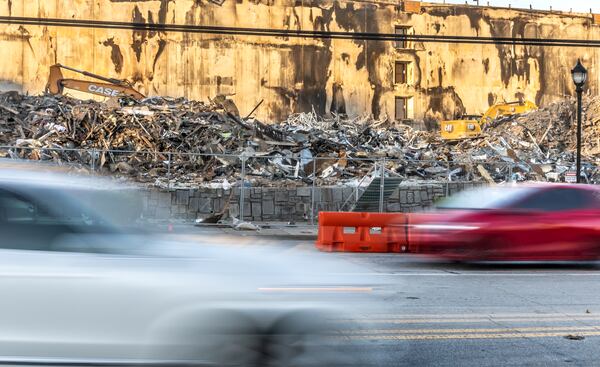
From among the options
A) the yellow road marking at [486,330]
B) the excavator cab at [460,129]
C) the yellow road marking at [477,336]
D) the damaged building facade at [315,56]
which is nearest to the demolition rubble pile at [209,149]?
the excavator cab at [460,129]

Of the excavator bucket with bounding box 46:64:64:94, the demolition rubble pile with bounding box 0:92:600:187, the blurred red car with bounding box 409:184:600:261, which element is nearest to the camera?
the blurred red car with bounding box 409:184:600:261

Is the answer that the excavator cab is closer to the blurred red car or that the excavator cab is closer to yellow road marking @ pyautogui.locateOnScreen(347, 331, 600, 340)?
the blurred red car

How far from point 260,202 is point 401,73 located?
37.0m

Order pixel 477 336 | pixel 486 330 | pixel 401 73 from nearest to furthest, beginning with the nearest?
pixel 477 336, pixel 486 330, pixel 401 73

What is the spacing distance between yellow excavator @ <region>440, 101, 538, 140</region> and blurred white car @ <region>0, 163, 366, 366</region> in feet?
103

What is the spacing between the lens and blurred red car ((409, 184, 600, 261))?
10.8 m

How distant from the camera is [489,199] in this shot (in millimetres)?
11289

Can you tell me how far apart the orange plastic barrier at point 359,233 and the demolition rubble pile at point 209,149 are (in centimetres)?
645

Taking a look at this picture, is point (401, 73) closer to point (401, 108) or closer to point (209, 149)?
point (401, 108)

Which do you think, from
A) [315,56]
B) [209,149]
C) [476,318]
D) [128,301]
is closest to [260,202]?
[209,149]

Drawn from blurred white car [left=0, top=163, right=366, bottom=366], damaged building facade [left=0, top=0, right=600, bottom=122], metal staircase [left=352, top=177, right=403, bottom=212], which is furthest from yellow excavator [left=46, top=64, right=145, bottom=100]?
blurred white car [left=0, top=163, right=366, bottom=366]

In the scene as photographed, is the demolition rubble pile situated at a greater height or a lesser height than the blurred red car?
greater

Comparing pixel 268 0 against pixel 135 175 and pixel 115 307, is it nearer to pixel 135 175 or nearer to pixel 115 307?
pixel 135 175

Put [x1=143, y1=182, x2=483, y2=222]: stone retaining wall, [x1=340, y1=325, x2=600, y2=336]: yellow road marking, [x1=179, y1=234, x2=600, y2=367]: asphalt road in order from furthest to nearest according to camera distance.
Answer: [x1=143, y1=182, x2=483, y2=222]: stone retaining wall
[x1=340, y1=325, x2=600, y2=336]: yellow road marking
[x1=179, y1=234, x2=600, y2=367]: asphalt road
